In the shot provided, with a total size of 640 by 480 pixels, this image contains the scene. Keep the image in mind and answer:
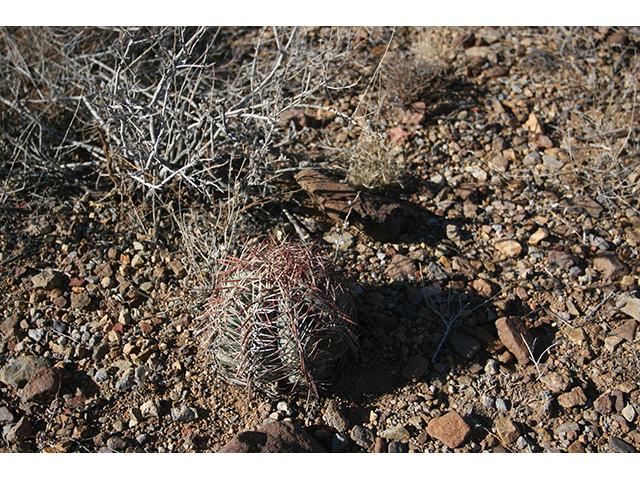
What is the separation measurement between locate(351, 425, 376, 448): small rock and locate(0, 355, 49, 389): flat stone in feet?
5.56

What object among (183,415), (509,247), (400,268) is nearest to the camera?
(183,415)

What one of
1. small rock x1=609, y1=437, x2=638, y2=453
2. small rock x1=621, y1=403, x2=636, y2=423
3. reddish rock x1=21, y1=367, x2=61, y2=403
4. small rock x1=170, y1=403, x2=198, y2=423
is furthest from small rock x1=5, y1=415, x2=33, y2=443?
small rock x1=621, y1=403, x2=636, y2=423

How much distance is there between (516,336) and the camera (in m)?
3.07

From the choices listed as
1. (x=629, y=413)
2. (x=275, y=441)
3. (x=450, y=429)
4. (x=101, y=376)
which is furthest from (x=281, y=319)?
(x=629, y=413)

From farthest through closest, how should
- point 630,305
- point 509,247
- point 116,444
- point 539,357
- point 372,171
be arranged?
point 372,171, point 509,247, point 630,305, point 539,357, point 116,444

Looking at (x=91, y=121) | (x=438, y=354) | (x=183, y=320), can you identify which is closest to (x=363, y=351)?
(x=438, y=354)

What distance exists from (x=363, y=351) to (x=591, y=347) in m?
1.28

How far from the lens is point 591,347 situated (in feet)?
10.2

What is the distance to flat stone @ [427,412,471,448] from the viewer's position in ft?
8.84

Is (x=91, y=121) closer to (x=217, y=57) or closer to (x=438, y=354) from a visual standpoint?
(x=217, y=57)

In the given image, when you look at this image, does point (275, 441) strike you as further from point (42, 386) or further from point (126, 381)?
point (42, 386)

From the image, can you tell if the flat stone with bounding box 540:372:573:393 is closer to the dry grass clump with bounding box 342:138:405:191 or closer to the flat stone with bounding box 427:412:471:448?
the flat stone with bounding box 427:412:471:448

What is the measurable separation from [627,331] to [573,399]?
23.8 inches

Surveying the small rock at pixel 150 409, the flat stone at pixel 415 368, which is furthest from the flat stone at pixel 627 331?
the small rock at pixel 150 409
